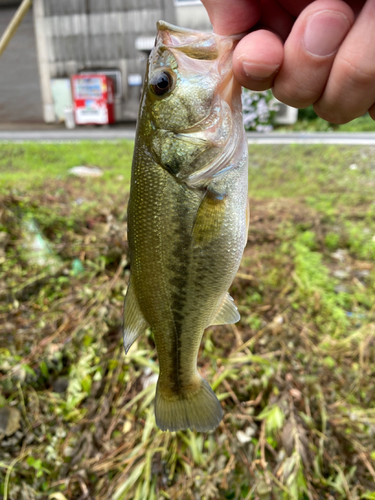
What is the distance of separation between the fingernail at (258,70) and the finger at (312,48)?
5 cm

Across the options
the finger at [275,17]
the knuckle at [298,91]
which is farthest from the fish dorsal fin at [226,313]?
the finger at [275,17]

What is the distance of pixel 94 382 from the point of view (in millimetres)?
2445

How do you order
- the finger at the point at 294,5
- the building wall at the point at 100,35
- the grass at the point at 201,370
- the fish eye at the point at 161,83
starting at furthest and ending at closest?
the building wall at the point at 100,35 → the grass at the point at 201,370 → the finger at the point at 294,5 → the fish eye at the point at 161,83

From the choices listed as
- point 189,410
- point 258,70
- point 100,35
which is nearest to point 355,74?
point 258,70

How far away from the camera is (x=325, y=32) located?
92 cm

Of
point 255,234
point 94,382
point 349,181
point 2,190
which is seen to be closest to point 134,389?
point 94,382

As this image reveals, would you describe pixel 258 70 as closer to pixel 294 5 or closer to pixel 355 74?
pixel 355 74

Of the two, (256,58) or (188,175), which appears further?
(188,175)

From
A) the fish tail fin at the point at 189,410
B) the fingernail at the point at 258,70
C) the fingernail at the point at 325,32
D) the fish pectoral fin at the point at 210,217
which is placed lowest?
the fish tail fin at the point at 189,410

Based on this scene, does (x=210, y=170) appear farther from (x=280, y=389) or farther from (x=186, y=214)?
(x=280, y=389)

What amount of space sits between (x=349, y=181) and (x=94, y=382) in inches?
193

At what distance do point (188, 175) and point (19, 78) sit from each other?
17.4 meters

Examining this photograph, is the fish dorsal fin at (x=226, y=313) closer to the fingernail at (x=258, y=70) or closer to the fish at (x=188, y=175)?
the fish at (x=188, y=175)

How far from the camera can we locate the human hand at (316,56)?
2.96 feet
